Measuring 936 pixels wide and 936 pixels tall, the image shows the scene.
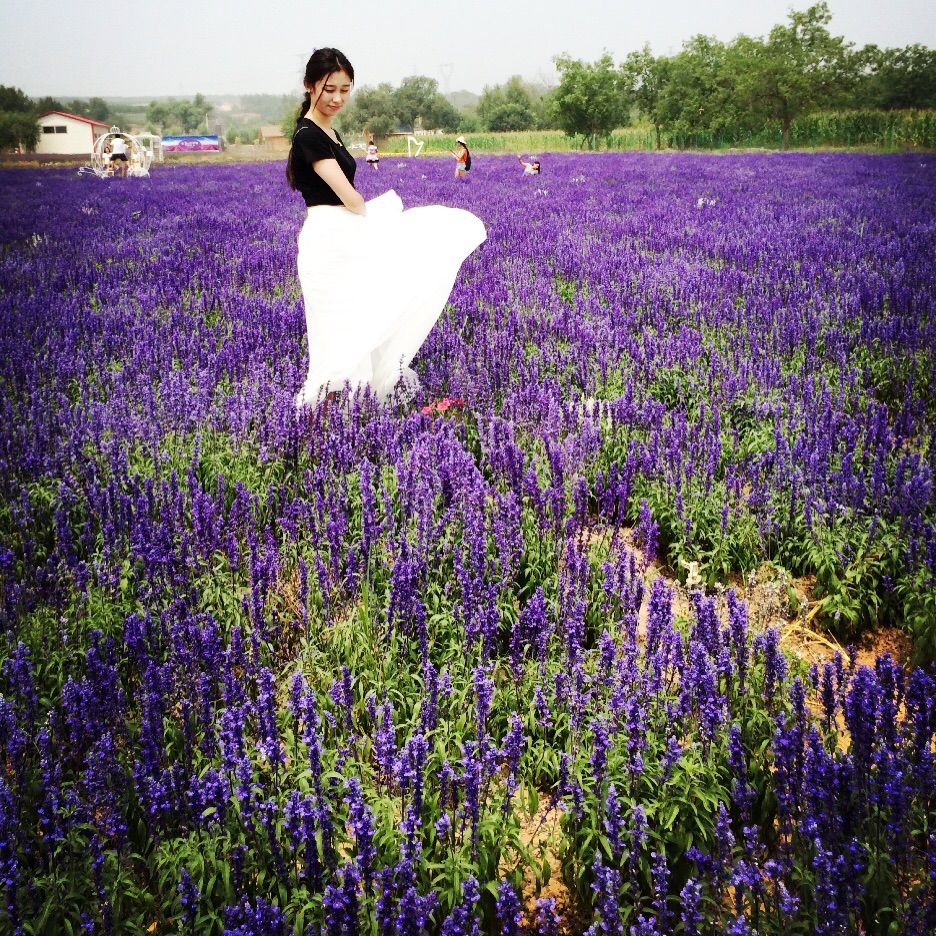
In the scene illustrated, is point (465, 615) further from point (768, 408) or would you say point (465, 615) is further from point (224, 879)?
point (768, 408)

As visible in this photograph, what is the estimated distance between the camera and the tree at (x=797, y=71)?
47.7m

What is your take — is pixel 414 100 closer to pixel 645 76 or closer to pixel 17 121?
pixel 645 76

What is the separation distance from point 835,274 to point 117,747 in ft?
26.9

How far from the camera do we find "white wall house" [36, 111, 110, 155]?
52.1 meters

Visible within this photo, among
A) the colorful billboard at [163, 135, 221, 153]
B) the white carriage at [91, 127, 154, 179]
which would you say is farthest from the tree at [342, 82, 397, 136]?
the white carriage at [91, 127, 154, 179]

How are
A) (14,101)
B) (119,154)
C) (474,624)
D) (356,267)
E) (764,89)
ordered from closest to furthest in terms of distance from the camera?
(474,624)
(356,267)
(119,154)
(14,101)
(764,89)

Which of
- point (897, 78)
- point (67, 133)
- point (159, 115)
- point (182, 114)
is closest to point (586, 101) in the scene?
point (897, 78)

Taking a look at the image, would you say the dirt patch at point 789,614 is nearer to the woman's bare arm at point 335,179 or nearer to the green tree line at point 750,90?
the woman's bare arm at point 335,179

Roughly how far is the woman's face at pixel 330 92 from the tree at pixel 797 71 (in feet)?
147

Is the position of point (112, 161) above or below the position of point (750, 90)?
below

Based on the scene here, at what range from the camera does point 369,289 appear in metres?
4.94

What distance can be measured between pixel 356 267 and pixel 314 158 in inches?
28.4

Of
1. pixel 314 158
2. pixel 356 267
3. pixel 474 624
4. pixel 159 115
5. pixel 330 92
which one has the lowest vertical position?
pixel 474 624

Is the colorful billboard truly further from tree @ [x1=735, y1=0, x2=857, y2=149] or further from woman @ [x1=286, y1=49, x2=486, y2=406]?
woman @ [x1=286, y1=49, x2=486, y2=406]
